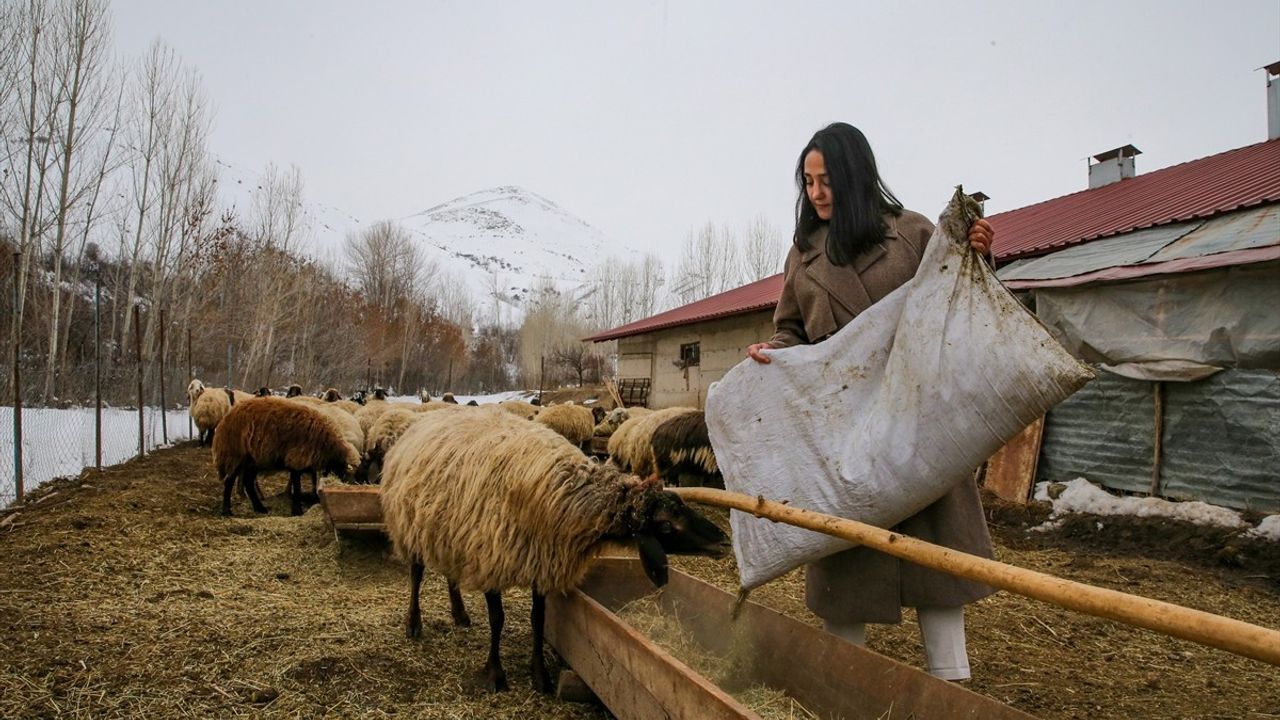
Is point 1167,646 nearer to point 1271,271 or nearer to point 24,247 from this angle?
point 1271,271

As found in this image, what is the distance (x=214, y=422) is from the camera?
14.6 m

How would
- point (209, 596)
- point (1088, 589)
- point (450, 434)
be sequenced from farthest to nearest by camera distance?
point (209, 596) < point (450, 434) < point (1088, 589)

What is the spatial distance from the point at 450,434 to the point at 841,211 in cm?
279

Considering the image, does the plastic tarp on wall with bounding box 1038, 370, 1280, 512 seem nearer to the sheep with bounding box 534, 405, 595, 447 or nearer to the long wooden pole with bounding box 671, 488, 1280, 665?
the long wooden pole with bounding box 671, 488, 1280, 665

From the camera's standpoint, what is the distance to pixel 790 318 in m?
2.77

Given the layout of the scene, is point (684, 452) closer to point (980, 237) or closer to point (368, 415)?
point (368, 415)

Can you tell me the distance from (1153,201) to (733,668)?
33.8ft

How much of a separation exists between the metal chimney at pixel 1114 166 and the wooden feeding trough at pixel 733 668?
1462cm

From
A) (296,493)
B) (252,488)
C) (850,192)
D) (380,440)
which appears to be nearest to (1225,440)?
(850,192)

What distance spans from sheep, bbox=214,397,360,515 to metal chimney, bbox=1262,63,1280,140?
14.9m

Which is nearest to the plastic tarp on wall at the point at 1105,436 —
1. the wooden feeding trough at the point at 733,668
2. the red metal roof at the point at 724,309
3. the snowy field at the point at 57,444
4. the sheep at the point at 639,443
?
the sheep at the point at 639,443

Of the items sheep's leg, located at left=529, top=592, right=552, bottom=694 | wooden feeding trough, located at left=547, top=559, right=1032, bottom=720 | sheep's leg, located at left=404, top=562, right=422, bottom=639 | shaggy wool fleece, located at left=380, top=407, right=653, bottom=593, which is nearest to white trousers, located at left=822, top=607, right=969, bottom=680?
wooden feeding trough, located at left=547, top=559, right=1032, bottom=720

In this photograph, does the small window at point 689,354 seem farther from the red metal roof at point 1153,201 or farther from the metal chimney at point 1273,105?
the metal chimney at point 1273,105

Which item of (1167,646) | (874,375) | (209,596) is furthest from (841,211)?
(209,596)
